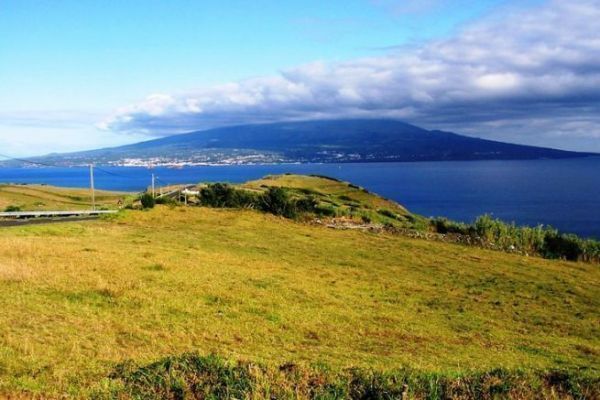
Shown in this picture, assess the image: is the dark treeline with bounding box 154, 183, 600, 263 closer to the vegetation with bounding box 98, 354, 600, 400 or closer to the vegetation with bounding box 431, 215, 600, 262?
the vegetation with bounding box 431, 215, 600, 262

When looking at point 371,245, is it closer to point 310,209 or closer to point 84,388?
point 310,209

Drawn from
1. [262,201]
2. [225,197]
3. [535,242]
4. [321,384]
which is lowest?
[535,242]

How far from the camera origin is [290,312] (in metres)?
15.2

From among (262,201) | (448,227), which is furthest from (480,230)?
(262,201)

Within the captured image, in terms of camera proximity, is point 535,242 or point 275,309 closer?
point 275,309

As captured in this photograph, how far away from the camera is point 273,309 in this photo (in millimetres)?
15320

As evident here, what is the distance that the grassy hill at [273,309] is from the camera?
401 inches

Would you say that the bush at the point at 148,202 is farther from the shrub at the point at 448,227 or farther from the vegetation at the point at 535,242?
the vegetation at the point at 535,242

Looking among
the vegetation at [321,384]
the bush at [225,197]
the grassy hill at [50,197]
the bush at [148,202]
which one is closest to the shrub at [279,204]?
the bush at [225,197]

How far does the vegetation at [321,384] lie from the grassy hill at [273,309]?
0.83 ft

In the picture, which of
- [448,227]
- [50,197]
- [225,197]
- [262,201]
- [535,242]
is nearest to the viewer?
[535,242]

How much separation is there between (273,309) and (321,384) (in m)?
8.93

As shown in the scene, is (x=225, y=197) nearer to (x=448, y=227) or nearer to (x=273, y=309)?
(x=448, y=227)

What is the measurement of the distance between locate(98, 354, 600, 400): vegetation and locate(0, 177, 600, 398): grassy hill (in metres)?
0.25
